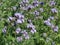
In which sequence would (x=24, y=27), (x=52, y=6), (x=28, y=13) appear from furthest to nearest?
(x=52, y=6) → (x=28, y=13) → (x=24, y=27)

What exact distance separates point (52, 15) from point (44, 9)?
0.25m

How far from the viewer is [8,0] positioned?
5.47 meters

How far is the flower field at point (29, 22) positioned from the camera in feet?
14.2

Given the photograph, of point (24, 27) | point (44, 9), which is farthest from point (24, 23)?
point (44, 9)

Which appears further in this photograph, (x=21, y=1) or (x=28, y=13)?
(x=21, y=1)

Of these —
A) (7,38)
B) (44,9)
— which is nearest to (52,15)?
(44,9)

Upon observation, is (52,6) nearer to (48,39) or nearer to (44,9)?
(44,9)

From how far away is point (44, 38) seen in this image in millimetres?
4453

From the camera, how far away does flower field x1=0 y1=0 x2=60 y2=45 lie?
4.32 meters

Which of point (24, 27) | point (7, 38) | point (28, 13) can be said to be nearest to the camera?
point (7, 38)

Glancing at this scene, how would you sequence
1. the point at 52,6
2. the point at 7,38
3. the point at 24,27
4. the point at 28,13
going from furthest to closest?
the point at 52,6
the point at 28,13
the point at 24,27
the point at 7,38

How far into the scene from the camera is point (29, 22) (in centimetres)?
472

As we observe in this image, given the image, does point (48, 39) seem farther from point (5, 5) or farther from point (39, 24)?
point (5, 5)

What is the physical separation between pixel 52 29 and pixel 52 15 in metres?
0.49
